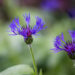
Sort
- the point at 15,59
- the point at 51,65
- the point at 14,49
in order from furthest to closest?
the point at 14,49, the point at 15,59, the point at 51,65

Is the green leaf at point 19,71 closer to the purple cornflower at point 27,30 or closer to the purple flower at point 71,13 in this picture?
the purple cornflower at point 27,30

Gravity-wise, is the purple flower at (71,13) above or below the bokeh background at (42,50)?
above

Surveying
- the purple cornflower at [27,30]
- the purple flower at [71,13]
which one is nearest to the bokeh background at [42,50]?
the purple flower at [71,13]

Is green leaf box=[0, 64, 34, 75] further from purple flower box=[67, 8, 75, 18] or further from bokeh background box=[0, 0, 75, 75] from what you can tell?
purple flower box=[67, 8, 75, 18]

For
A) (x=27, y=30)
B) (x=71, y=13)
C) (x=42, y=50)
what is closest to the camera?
(x=27, y=30)

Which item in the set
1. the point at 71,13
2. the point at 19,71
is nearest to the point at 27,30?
the point at 19,71

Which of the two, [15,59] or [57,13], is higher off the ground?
[57,13]

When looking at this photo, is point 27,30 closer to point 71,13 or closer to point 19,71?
point 19,71

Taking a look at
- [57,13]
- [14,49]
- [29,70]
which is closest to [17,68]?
[29,70]

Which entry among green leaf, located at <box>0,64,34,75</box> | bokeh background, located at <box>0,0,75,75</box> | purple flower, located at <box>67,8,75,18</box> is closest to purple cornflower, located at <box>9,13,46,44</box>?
green leaf, located at <box>0,64,34,75</box>

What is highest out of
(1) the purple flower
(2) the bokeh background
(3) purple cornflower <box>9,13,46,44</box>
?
(3) purple cornflower <box>9,13,46,44</box>

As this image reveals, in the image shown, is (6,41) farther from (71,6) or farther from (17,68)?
(71,6)
